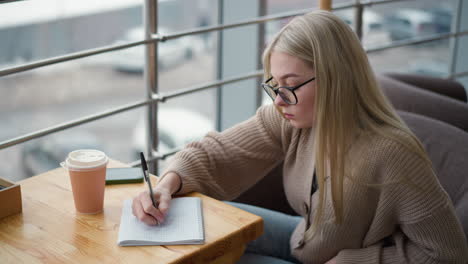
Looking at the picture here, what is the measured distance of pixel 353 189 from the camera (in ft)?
4.62

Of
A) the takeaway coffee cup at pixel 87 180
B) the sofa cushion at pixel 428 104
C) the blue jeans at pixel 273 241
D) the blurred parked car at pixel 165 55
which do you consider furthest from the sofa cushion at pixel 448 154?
the blurred parked car at pixel 165 55

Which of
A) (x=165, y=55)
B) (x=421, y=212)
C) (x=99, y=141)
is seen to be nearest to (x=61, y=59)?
(x=421, y=212)

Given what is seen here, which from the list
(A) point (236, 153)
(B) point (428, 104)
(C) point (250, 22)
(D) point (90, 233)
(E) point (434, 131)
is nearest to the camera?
(D) point (90, 233)

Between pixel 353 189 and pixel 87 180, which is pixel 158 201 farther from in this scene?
pixel 353 189

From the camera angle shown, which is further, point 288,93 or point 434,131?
point 434,131

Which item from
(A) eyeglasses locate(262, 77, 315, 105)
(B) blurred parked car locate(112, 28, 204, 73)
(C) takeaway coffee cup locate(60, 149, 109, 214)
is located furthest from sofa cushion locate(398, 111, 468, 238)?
(B) blurred parked car locate(112, 28, 204, 73)

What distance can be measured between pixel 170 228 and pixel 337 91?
47 centimetres

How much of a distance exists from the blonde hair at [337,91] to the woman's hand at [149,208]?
1.21 feet

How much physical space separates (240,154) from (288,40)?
389mm

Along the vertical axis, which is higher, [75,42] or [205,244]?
[205,244]

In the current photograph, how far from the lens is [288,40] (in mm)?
1371

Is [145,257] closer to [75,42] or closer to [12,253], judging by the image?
[12,253]

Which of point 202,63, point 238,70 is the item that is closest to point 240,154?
point 238,70

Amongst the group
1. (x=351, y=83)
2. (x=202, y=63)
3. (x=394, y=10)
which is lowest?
(x=202, y=63)
